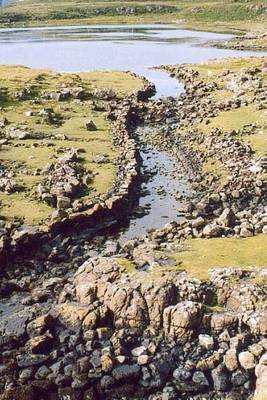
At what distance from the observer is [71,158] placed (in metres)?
53.2

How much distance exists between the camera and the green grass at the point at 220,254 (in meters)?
32.2

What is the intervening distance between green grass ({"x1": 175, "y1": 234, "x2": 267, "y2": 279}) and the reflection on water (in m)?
59.6

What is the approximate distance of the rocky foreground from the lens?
2523cm

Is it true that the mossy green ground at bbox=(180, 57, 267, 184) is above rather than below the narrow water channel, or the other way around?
above

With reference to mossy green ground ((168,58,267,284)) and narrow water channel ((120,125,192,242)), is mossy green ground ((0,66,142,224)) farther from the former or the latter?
mossy green ground ((168,58,267,284))

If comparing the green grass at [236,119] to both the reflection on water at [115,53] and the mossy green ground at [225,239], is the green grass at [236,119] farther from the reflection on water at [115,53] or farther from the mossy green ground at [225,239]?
the reflection on water at [115,53]

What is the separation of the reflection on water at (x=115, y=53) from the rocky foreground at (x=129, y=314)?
57.6m

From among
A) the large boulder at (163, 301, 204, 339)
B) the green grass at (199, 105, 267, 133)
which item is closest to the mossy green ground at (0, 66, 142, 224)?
the green grass at (199, 105, 267, 133)

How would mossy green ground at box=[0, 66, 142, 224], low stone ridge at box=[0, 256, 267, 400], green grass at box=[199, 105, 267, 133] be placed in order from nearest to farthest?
low stone ridge at box=[0, 256, 267, 400], mossy green ground at box=[0, 66, 142, 224], green grass at box=[199, 105, 267, 133]

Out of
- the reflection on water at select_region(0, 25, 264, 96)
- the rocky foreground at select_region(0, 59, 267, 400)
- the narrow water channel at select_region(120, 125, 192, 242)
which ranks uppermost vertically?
the rocky foreground at select_region(0, 59, 267, 400)

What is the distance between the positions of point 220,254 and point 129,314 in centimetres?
777

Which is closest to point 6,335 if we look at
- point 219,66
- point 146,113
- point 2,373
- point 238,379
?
point 2,373

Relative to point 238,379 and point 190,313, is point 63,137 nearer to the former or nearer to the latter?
point 190,313

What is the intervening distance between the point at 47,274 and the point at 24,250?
349 cm
